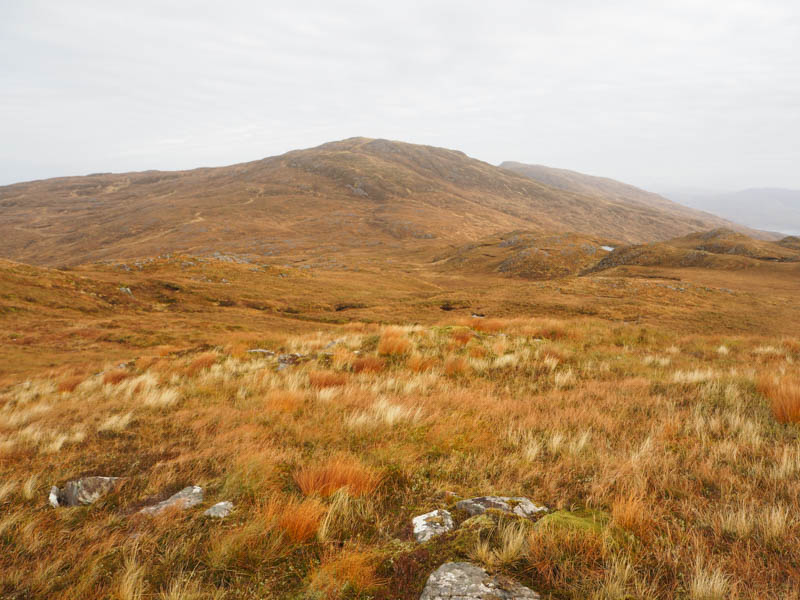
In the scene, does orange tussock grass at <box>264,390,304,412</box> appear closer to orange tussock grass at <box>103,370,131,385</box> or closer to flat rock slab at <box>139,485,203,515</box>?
flat rock slab at <box>139,485,203,515</box>

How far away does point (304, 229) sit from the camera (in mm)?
92750

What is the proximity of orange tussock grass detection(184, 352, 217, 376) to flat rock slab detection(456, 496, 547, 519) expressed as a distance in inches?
315

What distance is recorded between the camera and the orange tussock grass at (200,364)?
8.84 metres

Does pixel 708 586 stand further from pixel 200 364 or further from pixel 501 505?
pixel 200 364

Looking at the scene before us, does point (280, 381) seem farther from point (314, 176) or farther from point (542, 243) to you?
point (314, 176)

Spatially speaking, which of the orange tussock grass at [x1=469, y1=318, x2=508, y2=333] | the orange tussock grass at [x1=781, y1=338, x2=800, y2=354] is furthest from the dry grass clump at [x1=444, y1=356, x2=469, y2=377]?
the orange tussock grass at [x1=781, y1=338, x2=800, y2=354]

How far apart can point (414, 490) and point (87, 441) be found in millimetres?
4465

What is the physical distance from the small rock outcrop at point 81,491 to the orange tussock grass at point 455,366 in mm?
5918

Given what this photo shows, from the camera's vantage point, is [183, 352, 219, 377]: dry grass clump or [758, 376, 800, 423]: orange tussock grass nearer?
[758, 376, 800, 423]: orange tussock grass

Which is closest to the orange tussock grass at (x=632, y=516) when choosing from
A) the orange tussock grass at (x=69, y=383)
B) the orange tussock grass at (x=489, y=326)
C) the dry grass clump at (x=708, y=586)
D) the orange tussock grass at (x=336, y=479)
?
the dry grass clump at (x=708, y=586)

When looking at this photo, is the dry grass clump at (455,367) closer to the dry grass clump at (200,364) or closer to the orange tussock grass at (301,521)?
the orange tussock grass at (301,521)

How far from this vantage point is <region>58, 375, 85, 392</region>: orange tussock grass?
341 inches

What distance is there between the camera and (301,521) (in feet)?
8.75

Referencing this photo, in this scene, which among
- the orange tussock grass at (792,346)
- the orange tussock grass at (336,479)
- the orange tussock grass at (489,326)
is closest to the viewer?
the orange tussock grass at (336,479)
